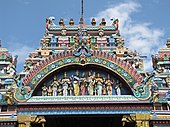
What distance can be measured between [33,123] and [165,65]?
7.59 m

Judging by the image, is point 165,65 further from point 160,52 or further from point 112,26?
point 112,26

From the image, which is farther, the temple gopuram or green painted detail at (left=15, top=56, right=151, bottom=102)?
green painted detail at (left=15, top=56, right=151, bottom=102)

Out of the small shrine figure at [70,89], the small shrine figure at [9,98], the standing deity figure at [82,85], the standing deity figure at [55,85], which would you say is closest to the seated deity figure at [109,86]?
the standing deity figure at [82,85]

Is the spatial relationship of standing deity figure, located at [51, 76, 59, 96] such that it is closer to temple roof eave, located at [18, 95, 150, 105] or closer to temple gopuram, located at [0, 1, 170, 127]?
temple gopuram, located at [0, 1, 170, 127]

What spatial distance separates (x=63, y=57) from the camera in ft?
59.6

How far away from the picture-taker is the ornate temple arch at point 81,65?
17500mm

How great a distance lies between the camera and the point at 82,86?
58.7ft

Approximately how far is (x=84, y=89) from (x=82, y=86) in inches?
6.8

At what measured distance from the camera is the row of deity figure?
17777mm

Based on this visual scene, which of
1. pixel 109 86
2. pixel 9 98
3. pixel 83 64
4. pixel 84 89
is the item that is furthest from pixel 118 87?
pixel 9 98

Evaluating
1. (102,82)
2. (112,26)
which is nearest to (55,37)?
(112,26)

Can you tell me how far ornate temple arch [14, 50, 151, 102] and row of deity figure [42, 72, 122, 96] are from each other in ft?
1.64

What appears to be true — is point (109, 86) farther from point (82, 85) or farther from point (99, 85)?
point (82, 85)

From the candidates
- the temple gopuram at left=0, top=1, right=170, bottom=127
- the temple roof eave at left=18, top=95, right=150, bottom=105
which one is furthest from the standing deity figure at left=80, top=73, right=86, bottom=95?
the temple roof eave at left=18, top=95, right=150, bottom=105
